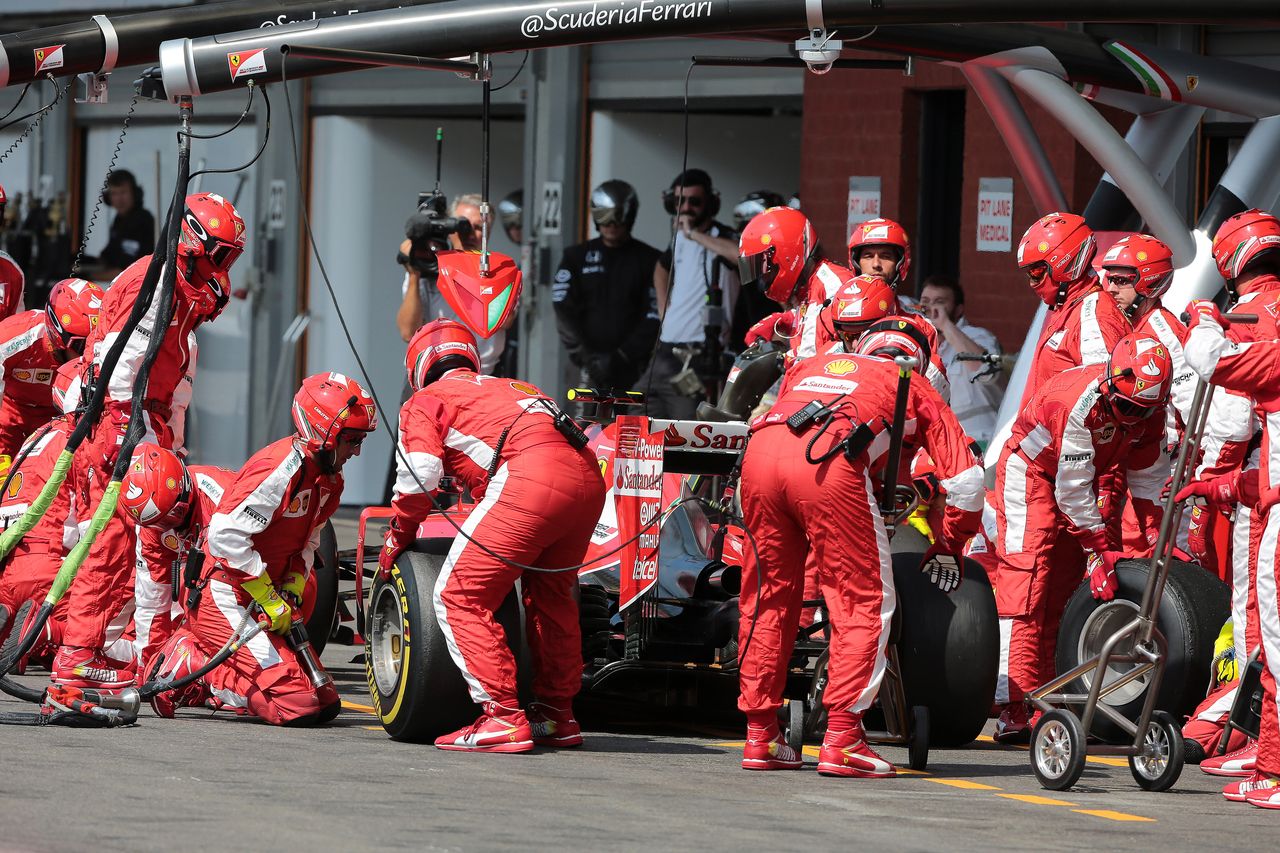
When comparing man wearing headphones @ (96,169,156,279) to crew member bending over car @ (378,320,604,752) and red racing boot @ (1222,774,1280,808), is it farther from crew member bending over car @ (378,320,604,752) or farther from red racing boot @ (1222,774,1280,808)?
red racing boot @ (1222,774,1280,808)

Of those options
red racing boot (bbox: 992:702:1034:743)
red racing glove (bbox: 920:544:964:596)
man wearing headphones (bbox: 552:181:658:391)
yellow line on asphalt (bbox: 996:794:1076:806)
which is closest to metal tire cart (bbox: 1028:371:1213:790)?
yellow line on asphalt (bbox: 996:794:1076:806)

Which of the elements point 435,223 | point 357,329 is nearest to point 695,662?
point 435,223

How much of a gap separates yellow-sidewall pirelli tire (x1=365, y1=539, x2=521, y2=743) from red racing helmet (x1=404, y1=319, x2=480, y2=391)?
646 millimetres

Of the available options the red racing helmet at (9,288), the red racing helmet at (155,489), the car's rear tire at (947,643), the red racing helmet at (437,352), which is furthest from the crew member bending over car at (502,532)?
the red racing helmet at (9,288)

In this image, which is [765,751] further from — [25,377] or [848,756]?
[25,377]

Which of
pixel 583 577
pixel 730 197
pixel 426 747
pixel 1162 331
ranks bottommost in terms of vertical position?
pixel 426 747

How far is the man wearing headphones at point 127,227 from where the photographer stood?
1905 centimetres

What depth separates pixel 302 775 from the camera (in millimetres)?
7238

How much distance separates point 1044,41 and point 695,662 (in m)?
3.93

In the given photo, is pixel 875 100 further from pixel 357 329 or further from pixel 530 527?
pixel 530 527

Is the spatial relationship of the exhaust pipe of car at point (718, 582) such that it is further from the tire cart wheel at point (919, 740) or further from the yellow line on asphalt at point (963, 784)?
the yellow line on asphalt at point (963, 784)

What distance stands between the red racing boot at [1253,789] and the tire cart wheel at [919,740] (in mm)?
1010

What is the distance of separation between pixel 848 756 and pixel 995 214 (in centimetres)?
680

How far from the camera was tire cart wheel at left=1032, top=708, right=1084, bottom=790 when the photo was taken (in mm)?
7457
